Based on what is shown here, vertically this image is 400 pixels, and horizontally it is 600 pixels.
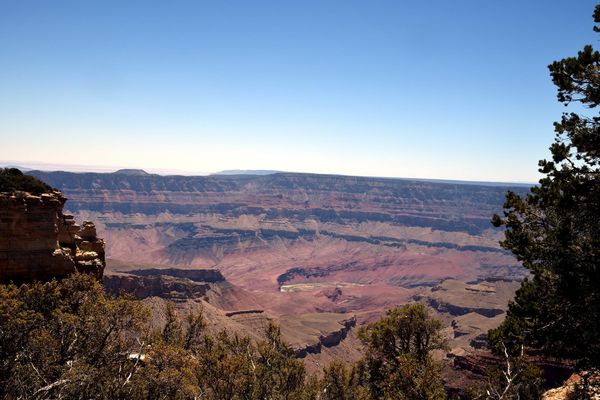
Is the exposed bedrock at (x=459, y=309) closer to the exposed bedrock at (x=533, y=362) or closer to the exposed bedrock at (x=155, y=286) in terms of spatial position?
the exposed bedrock at (x=155, y=286)

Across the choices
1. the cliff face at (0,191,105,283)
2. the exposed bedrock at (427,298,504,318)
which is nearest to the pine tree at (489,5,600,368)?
the cliff face at (0,191,105,283)

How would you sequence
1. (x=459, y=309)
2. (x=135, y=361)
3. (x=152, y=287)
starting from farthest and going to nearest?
(x=459, y=309) < (x=152, y=287) < (x=135, y=361)

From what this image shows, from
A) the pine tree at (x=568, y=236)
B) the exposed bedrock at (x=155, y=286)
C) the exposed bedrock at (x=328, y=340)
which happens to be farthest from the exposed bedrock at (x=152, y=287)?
the pine tree at (x=568, y=236)

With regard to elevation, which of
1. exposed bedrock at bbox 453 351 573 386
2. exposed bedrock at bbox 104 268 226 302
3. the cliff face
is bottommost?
exposed bedrock at bbox 104 268 226 302

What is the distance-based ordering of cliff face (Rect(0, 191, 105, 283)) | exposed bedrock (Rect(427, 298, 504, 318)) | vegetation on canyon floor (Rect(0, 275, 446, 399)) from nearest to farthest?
vegetation on canyon floor (Rect(0, 275, 446, 399)), cliff face (Rect(0, 191, 105, 283)), exposed bedrock (Rect(427, 298, 504, 318))

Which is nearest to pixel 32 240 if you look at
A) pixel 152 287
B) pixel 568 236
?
pixel 568 236

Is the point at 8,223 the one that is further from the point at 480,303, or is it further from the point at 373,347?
the point at 480,303

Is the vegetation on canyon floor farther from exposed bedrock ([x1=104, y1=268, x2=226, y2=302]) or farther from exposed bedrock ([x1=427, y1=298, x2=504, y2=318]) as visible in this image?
exposed bedrock ([x1=427, y1=298, x2=504, y2=318])

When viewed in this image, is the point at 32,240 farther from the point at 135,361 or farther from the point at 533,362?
the point at 533,362

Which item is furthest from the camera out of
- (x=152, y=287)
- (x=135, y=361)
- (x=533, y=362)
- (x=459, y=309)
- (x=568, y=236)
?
(x=459, y=309)
